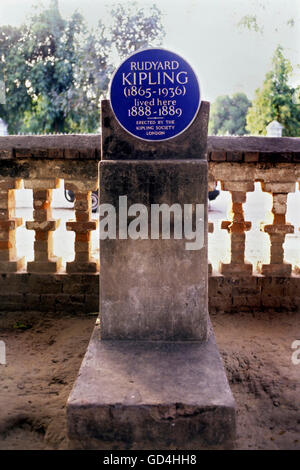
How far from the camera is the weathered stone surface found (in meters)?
2.60

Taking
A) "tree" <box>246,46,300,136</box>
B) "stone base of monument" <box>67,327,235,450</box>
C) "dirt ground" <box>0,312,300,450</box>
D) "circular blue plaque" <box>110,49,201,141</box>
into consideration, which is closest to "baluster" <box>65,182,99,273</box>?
"dirt ground" <box>0,312,300,450</box>

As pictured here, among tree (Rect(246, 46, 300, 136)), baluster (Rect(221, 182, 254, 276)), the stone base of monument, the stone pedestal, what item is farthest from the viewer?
tree (Rect(246, 46, 300, 136))

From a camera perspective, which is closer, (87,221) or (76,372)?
(76,372)

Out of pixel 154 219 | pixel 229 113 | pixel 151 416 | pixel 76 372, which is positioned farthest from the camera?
pixel 229 113

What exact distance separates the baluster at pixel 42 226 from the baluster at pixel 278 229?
77.1 inches

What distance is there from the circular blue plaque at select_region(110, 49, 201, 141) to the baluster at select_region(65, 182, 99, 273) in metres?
1.30

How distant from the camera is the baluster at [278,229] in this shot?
3.78 meters

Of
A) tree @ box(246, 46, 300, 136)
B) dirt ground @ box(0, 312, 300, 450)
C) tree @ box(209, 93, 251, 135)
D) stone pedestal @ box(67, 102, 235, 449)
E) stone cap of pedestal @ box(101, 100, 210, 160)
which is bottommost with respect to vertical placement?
dirt ground @ box(0, 312, 300, 450)

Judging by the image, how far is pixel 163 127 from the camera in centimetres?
262

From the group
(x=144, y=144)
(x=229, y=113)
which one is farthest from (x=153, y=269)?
(x=229, y=113)

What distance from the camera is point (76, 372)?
2.98 meters

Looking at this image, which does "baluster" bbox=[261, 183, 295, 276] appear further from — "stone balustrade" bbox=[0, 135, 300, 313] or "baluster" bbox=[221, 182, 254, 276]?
"baluster" bbox=[221, 182, 254, 276]

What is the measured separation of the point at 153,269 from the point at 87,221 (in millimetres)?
1411

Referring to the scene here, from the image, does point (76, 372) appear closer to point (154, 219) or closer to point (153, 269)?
point (153, 269)
